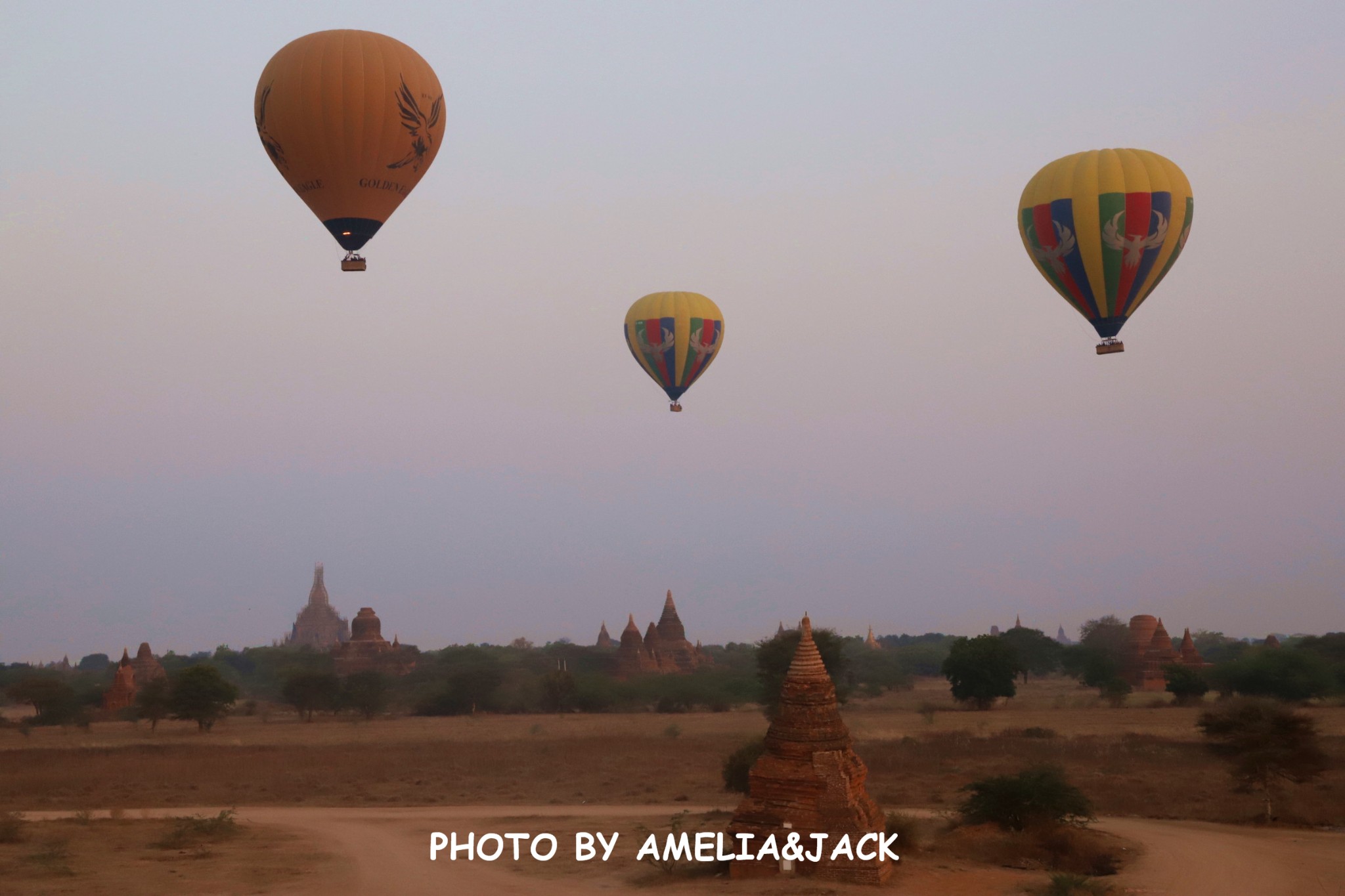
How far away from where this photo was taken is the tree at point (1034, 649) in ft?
222

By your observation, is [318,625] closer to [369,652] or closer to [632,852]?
[369,652]

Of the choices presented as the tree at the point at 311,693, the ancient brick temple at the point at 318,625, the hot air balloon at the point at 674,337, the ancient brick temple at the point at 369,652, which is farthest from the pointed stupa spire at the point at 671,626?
the ancient brick temple at the point at 318,625

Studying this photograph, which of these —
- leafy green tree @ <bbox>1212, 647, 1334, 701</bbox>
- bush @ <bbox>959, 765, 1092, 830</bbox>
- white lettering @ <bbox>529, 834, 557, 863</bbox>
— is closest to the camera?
white lettering @ <bbox>529, 834, 557, 863</bbox>

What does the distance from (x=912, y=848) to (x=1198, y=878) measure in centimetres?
365

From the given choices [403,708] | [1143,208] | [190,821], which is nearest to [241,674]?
[403,708]

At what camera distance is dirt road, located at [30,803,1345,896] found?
14.4 metres

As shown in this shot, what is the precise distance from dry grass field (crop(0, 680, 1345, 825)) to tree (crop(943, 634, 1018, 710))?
7.15ft

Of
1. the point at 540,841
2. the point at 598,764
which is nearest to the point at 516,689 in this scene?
the point at 598,764

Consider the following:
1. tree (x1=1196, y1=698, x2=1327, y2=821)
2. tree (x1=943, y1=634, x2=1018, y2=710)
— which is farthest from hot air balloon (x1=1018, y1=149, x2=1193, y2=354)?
tree (x1=943, y1=634, x2=1018, y2=710)

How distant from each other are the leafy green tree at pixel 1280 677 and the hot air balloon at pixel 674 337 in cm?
2682

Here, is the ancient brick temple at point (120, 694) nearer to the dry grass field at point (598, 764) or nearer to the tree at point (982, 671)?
the dry grass field at point (598, 764)

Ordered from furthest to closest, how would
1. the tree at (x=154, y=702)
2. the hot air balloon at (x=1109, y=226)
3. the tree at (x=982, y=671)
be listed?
1. the tree at (x=982, y=671)
2. the tree at (x=154, y=702)
3. the hot air balloon at (x=1109, y=226)

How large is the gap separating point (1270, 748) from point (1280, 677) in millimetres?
29733

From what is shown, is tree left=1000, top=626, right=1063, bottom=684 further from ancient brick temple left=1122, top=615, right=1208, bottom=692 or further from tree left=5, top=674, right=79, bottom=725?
tree left=5, top=674, right=79, bottom=725
